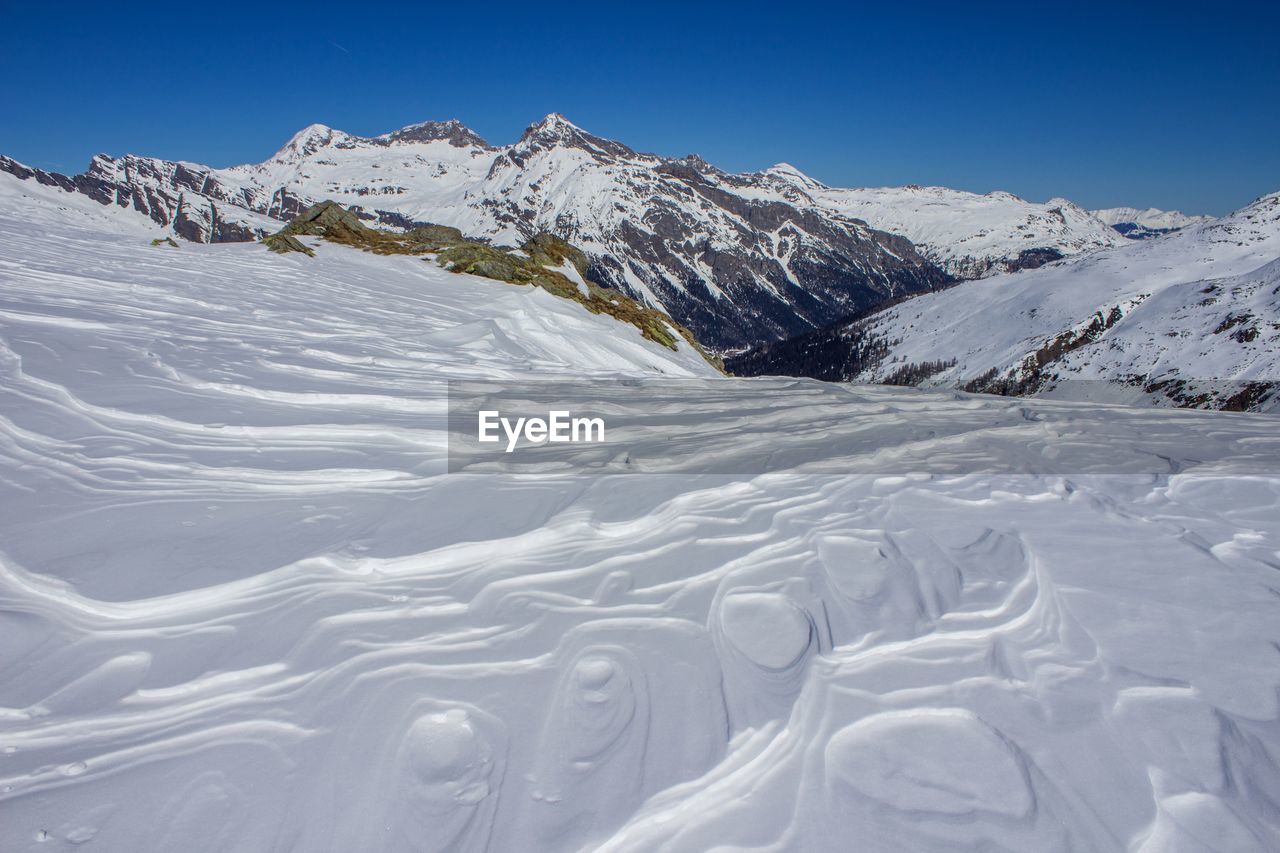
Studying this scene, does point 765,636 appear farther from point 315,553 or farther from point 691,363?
point 691,363

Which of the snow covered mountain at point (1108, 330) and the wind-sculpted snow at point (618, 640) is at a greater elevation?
the snow covered mountain at point (1108, 330)

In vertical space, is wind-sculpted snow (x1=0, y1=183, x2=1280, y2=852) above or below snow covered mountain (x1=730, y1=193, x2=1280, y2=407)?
below

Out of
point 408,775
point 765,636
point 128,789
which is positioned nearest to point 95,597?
point 128,789

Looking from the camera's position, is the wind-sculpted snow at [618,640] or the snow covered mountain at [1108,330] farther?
the snow covered mountain at [1108,330]

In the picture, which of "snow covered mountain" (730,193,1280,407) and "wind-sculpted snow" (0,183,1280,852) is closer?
"wind-sculpted snow" (0,183,1280,852)

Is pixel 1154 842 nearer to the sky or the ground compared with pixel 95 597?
nearer to the ground
